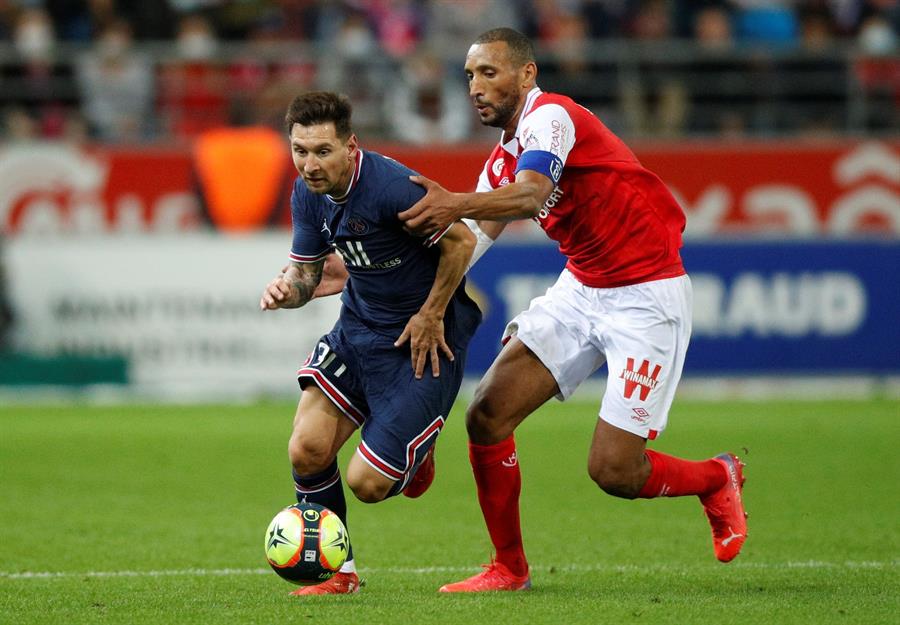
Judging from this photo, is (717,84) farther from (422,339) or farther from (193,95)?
(422,339)

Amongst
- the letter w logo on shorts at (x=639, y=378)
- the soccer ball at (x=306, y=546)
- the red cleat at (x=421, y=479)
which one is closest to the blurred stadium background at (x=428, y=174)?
the red cleat at (x=421, y=479)

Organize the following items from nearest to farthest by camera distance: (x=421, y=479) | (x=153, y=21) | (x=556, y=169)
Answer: (x=556, y=169)
(x=421, y=479)
(x=153, y=21)

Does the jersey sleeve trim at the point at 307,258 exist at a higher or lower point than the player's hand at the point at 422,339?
higher

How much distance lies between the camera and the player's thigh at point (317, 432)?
6102 mm

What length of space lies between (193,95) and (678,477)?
36.9 ft

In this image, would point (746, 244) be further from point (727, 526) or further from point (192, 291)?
point (727, 526)

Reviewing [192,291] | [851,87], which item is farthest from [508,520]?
[851,87]

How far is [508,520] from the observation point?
6.39 metres

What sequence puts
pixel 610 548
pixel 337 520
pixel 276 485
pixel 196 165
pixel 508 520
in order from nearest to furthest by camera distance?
pixel 337 520, pixel 508 520, pixel 610 548, pixel 276 485, pixel 196 165

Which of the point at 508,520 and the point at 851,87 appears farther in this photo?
the point at 851,87

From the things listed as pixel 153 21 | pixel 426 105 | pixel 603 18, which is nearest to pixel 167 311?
pixel 426 105

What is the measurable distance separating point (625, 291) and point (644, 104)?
33.9 ft

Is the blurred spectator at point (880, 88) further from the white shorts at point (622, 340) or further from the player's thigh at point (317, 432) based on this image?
the player's thigh at point (317, 432)

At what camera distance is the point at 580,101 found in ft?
53.8
